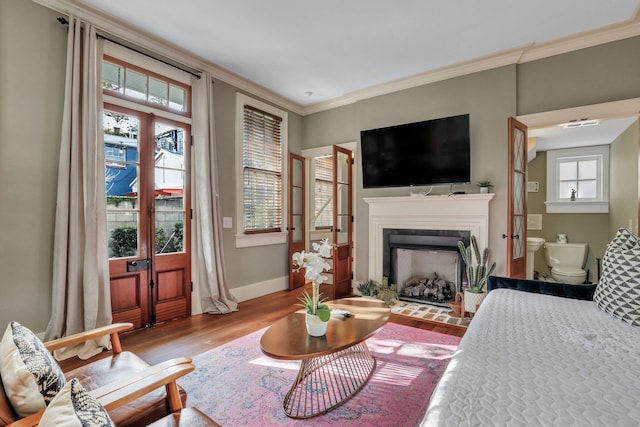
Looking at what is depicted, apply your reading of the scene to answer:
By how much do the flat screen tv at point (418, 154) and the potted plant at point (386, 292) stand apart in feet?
4.31

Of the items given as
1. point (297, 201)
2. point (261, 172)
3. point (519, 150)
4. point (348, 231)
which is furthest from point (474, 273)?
point (261, 172)

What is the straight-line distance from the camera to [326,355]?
1964mm

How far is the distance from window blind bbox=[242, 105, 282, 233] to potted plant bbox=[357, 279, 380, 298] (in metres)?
1.50

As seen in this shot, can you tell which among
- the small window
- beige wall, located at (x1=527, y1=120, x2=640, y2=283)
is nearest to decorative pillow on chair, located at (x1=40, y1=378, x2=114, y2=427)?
the small window

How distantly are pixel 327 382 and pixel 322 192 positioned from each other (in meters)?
3.61

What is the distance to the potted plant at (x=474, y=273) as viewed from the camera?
3.22 metres

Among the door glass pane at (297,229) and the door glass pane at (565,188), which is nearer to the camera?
the door glass pane at (297,229)

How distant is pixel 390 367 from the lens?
2.28 m

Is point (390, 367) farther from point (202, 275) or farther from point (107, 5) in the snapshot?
point (107, 5)

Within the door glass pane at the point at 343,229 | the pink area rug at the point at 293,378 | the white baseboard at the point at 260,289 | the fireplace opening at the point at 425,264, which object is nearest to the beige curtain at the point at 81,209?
the pink area rug at the point at 293,378

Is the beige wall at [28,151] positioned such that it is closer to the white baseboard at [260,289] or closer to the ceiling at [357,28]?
the ceiling at [357,28]

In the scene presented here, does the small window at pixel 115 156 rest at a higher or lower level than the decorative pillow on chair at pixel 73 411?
higher

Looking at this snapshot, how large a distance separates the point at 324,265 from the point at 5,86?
2.74m

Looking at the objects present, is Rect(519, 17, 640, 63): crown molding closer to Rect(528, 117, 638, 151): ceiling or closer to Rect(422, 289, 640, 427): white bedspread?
Rect(528, 117, 638, 151): ceiling
